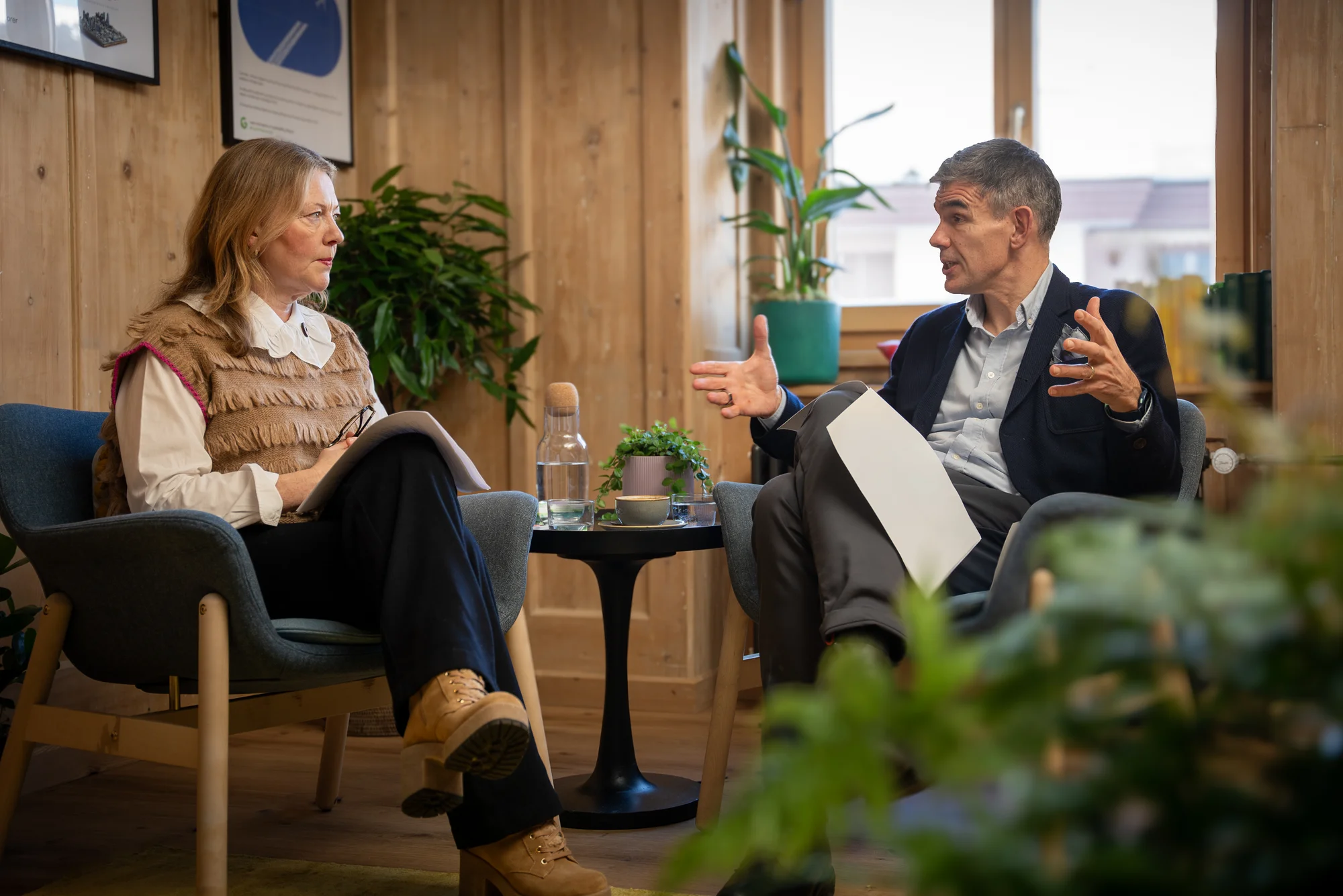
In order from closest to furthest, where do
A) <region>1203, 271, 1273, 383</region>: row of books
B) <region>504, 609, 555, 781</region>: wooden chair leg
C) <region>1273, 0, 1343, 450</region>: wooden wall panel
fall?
<region>504, 609, 555, 781</region>: wooden chair leg
<region>1273, 0, 1343, 450</region>: wooden wall panel
<region>1203, 271, 1273, 383</region>: row of books

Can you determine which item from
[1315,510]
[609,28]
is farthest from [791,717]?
[609,28]

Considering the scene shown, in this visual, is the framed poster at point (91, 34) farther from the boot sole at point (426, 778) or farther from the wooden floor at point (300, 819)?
the boot sole at point (426, 778)

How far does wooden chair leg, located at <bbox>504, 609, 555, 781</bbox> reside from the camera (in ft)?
6.22

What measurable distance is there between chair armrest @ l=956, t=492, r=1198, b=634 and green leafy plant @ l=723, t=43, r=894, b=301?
1.83 m

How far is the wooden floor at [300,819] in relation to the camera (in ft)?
6.50

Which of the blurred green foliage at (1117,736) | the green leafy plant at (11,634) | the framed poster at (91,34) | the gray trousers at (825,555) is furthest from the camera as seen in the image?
the framed poster at (91,34)

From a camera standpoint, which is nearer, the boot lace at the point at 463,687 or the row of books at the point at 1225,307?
the boot lace at the point at 463,687

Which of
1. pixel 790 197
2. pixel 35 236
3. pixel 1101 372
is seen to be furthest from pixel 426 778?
pixel 790 197

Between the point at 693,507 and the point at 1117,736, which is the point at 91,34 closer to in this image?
the point at 693,507

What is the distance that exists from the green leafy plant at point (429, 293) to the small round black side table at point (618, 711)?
3.20 ft

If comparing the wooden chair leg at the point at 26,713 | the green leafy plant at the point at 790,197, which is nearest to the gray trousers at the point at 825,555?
the wooden chair leg at the point at 26,713

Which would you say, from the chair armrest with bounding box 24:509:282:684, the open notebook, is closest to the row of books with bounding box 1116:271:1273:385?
the open notebook

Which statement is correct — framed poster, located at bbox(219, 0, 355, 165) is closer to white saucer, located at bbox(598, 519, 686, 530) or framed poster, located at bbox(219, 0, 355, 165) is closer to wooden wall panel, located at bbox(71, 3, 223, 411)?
wooden wall panel, located at bbox(71, 3, 223, 411)

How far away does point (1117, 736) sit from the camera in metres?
0.40
